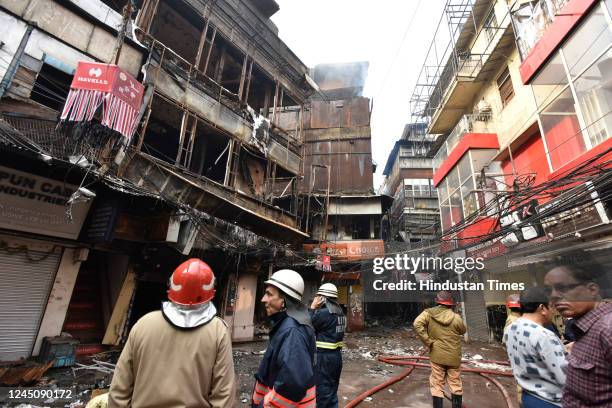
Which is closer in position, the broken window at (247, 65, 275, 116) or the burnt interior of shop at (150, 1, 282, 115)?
the burnt interior of shop at (150, 1, 282, 115)

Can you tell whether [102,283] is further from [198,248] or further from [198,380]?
[198,380]

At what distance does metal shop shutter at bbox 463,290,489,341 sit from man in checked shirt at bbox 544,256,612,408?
13.1m

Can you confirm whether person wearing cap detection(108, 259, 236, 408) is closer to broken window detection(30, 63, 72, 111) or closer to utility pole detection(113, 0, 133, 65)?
broken window detection(30, 63, 72, 111)

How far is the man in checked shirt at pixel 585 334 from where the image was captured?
5.30 feet

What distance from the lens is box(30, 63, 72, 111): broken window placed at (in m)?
6.97

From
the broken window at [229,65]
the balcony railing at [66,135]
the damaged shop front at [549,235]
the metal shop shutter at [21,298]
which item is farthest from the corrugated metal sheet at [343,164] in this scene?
the metal shop shutter at [21,298]

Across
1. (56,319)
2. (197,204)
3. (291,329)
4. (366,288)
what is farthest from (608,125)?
(56,319)

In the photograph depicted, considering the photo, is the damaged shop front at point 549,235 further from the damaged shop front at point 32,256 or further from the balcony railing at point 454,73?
the damaged shop front at point 32,256

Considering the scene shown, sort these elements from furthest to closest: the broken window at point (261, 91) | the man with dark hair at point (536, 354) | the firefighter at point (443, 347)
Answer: the broken window at point (261, 91), the firefighter at point (443, 347), the man with dark hair at point (536, 354)

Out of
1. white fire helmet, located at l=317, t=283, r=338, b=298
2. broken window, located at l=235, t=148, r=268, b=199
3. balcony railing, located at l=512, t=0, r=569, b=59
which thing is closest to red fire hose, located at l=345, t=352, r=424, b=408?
white fire helmet, located at l=317, t=283, r=338, b=298

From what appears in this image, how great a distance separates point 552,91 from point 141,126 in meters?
12.2

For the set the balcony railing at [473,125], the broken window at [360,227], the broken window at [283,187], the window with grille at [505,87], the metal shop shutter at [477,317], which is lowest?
the metal shop shutter at [477,317]

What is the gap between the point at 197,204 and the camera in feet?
32.3

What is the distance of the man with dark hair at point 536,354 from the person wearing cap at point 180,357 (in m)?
2.38
